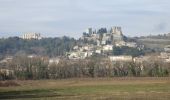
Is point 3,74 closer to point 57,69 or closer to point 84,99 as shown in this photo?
point 57,69

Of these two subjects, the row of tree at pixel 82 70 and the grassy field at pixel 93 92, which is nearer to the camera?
the grassy field at pixel 93 92

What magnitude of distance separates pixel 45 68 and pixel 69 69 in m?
9.07

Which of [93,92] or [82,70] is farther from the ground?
[82,70]

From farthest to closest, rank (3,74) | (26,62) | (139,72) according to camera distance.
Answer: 1. (26,62)
2. (139,72)
3. (3,74)

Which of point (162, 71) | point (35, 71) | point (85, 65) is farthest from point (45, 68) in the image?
point (162, 71)

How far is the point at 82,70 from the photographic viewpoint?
6280 inches

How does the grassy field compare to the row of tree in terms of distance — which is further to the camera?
the row of tree

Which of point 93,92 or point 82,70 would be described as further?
point 82,70

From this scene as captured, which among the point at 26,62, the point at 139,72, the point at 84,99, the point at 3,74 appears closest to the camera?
the point at 84,99

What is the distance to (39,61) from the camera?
534 ft

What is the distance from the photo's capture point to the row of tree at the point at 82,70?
148m

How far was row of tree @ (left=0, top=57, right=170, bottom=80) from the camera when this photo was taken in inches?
5817

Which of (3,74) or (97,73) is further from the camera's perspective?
(97,73)

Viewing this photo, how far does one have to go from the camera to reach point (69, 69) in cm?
16112
